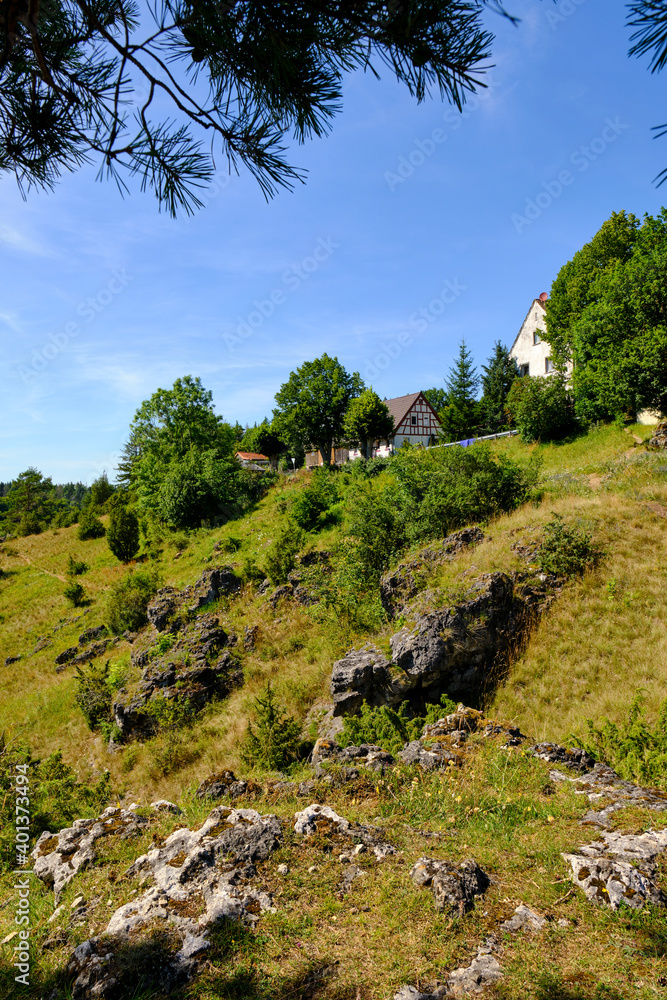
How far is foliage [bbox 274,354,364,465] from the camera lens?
34.3 m

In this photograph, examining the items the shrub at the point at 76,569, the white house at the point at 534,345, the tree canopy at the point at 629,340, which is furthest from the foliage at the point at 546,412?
the shrub at the point at 76,569

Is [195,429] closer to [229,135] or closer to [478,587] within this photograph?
[478,587]

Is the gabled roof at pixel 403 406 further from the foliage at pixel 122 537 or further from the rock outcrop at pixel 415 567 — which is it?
the rock outcrop at pixel 415 567

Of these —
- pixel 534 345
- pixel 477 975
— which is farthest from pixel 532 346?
pixel 477 975

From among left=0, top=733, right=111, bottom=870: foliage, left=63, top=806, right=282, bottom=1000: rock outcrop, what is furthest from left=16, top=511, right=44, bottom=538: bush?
left=63, top=806, right=282, bottom=1000: rock outcrop

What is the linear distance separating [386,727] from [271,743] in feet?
6.91

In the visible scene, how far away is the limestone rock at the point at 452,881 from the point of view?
3023 millimetres

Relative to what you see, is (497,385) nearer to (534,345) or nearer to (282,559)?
(534,345)

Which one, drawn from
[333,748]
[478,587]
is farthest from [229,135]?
[478,587]

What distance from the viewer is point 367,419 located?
32.1 metres

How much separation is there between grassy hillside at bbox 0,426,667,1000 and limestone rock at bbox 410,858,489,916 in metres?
0.09

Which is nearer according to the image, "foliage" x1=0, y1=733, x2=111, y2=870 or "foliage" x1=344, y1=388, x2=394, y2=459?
"foliage" x1=0, y1=733, x2=111, y2=870

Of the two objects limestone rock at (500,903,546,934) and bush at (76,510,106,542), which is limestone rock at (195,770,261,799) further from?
bush at (76,510,106,542)

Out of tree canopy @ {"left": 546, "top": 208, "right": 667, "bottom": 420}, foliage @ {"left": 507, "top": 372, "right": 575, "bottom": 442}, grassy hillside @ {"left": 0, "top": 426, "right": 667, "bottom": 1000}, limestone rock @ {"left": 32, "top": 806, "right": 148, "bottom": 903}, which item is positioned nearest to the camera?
grassy hillside @ {"left": 0, "top": 426, "right": 667, "bottom": 1000}
